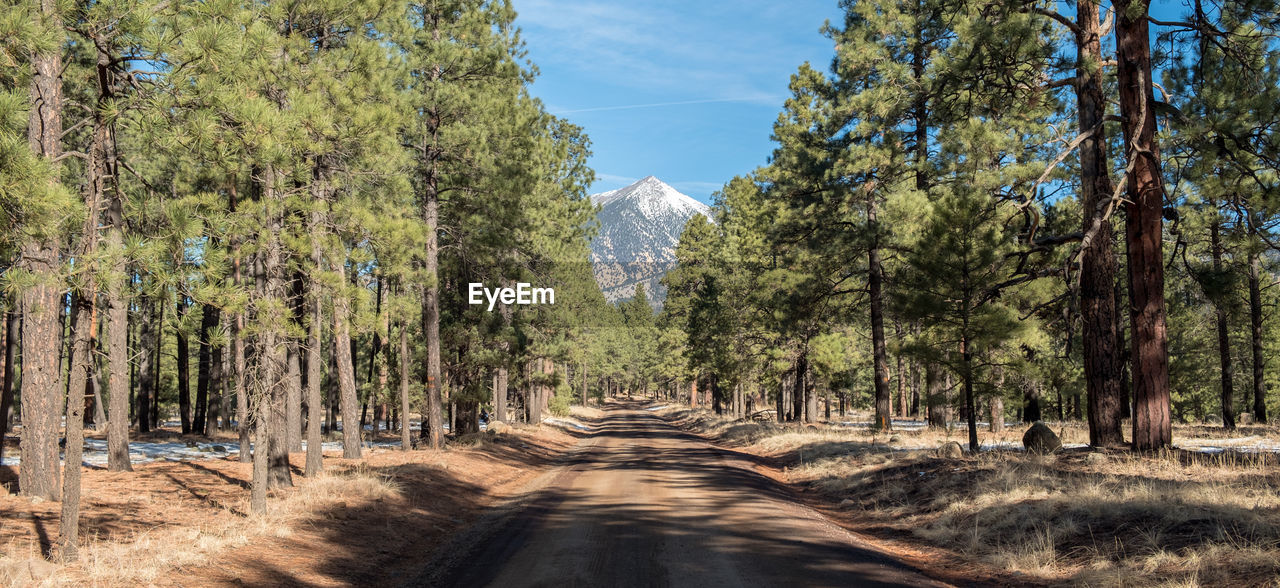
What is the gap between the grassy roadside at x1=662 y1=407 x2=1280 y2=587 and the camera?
6.46m

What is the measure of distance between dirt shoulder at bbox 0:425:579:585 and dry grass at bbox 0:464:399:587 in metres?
0.02

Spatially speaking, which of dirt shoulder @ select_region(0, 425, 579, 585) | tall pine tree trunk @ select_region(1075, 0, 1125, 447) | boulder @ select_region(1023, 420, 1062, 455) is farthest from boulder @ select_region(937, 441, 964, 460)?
dirt shoulder @ select_region(0, 425, 579, 585)

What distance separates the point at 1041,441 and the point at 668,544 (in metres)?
9.10

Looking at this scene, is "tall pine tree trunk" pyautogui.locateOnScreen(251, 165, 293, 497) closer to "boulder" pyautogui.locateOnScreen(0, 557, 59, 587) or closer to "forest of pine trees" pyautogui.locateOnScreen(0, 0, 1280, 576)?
"forest of pine trees" pyautogui.locateOnScreen(0, 0, 1280, 576)

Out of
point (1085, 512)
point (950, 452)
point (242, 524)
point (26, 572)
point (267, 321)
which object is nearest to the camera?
point (26, 572)

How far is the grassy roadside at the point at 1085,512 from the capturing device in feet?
21.2

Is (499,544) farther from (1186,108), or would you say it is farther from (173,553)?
(1186,108)

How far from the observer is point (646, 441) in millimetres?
30891

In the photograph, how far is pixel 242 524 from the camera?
9.44 meters

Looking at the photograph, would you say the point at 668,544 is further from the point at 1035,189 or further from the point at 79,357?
the point at 1035,189

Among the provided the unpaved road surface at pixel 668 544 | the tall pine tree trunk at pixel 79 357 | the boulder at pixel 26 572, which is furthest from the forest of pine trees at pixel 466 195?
the unpaved road surface at pixel 668 544

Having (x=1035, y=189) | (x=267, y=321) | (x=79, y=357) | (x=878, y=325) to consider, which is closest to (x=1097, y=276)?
(x=1035, y=189)

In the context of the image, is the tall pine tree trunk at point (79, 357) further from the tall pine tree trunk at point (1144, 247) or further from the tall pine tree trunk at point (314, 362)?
the tall pine tree trunk at point (1144, 247)

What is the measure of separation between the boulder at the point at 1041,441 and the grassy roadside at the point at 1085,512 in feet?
1.02
